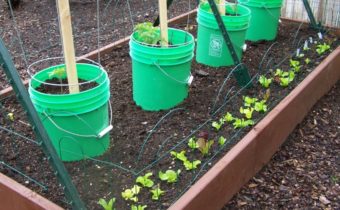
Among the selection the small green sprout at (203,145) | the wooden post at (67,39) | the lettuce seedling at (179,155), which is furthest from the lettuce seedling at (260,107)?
the wooden post at (67,39)

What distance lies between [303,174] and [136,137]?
1190 millimetres

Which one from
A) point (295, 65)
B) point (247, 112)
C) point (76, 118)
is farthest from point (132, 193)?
point (295, 65)

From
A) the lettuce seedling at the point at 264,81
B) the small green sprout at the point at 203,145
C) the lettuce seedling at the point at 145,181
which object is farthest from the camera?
the lettuce seedling at the point at 264,81

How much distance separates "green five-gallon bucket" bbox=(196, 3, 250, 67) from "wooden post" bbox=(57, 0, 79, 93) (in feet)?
5.22

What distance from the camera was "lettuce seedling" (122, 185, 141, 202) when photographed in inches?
92.7

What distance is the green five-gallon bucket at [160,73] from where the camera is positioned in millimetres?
3023

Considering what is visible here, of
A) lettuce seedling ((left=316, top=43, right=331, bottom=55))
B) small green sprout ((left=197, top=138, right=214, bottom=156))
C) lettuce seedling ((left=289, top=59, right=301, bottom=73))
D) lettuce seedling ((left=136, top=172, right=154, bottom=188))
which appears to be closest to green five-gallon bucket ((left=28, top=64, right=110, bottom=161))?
→ lettuce seedling ((left=136, top=172, right=154, bottom=188))

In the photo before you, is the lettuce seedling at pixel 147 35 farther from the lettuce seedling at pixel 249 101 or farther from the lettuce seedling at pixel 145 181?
the lettuce seedling at pixel 145 181

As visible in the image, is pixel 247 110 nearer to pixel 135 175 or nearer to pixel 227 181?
pixel 227 181

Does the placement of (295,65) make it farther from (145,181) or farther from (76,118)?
(76,118)

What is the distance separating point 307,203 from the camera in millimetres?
2814

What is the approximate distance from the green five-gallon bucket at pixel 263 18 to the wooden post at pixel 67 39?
A: 7.84 feet

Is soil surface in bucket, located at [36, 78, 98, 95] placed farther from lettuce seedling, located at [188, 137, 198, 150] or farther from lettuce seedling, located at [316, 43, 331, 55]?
lettuce seedling, located at [316, 43, 331, 55]

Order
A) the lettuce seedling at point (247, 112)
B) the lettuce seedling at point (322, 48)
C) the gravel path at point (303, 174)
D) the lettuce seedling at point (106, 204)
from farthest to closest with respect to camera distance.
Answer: the lettuce seedling at point (322, 48), the lettuce seedling at point (247, 112), the gravel path at point (303, 174), the lettuce seedling at point (106, 204)
